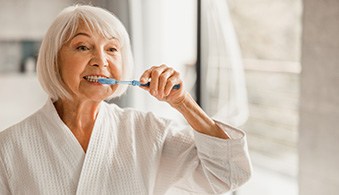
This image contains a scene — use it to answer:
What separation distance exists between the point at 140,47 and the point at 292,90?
1.31 metres

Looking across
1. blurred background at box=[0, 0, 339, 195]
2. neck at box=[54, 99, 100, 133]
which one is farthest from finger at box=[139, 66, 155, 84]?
blurred background at box=[0, 0, 339, 195]

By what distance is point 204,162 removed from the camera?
1143mm

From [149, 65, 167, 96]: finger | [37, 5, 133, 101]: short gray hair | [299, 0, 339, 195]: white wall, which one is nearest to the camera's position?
[149, 65, 167, 96]: finger

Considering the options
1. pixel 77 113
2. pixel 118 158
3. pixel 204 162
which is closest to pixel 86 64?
pixel 77 113

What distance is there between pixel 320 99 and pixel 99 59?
0.81 meters

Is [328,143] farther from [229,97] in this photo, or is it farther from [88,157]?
[229,97]

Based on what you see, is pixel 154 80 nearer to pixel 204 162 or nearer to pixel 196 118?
pixel 196 118

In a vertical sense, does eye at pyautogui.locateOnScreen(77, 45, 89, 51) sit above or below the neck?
above

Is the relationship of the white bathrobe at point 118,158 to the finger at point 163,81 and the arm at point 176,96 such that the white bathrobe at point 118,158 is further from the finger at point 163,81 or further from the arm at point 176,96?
the finger at point 163,81

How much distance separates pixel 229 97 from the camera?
2512 millimetres

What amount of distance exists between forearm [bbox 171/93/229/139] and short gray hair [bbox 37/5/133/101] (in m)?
0.24

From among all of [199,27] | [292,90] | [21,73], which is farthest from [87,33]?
[21,73]

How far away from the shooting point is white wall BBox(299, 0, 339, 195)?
1472mm

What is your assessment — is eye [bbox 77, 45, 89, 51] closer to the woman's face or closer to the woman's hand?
the woman's face
